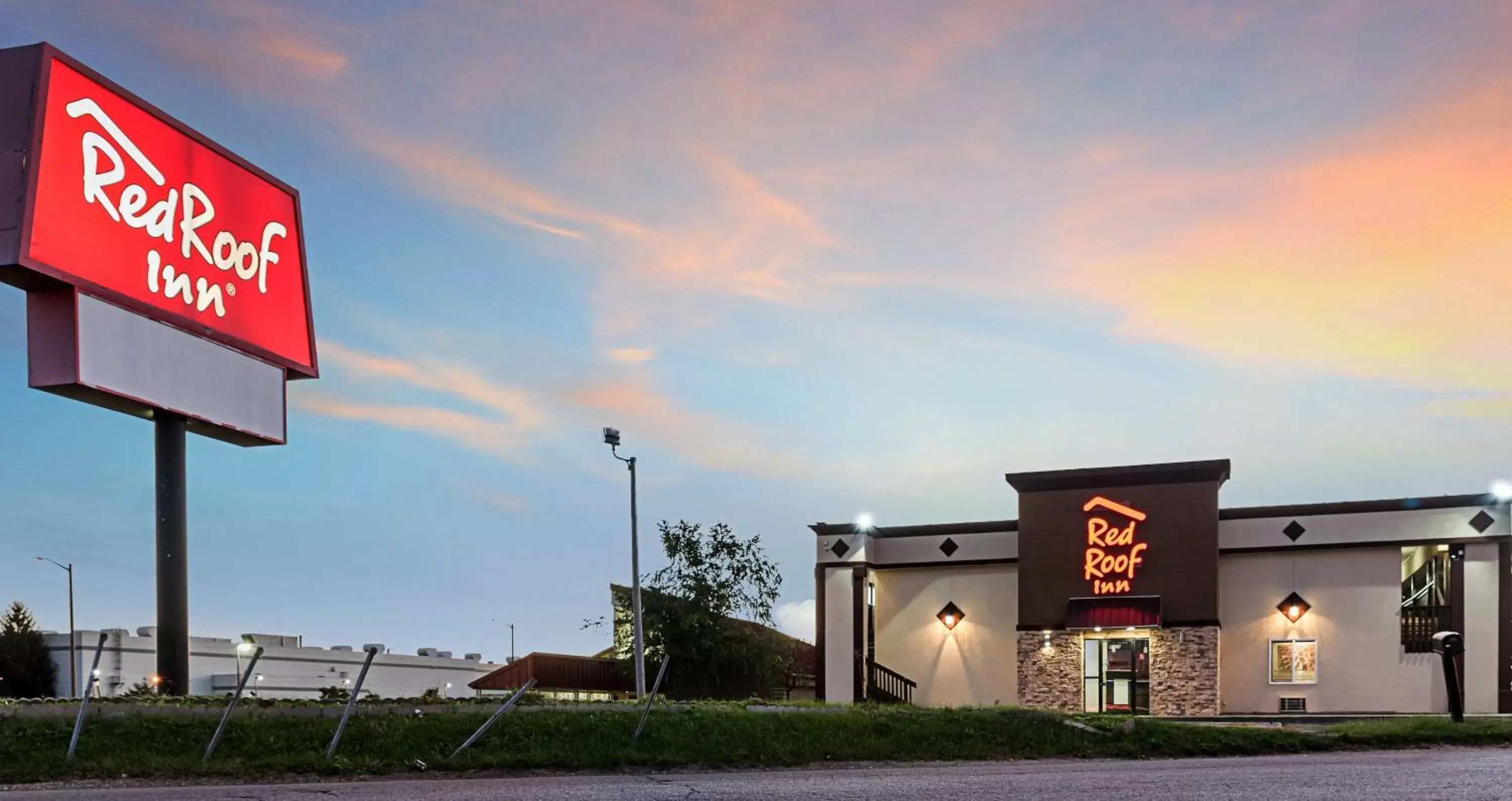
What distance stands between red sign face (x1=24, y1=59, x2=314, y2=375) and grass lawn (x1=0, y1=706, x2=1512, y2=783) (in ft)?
20.3

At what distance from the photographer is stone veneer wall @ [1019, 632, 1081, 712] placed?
106 ft

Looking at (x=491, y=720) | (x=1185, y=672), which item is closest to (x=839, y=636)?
(x=1185, y=672)

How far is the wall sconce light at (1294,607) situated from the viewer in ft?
101

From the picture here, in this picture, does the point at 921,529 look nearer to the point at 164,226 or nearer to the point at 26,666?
the point at 164,226

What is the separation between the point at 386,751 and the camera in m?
15.8

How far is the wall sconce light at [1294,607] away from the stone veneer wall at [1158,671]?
5.34 feet

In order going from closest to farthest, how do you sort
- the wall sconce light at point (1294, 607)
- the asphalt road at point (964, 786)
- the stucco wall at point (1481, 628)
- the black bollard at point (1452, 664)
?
the asphalt road at point (964, 786)
the black bollard at point (1452, 664)
the stucco wall at point (1481, 628)
the wall sconce light at point (1294, 607)

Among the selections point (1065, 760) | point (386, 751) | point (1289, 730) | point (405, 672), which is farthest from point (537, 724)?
point (405, 672)

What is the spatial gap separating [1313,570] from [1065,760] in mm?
16050

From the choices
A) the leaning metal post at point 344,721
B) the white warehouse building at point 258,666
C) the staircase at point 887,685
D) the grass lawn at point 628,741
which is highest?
the leaning metal post at point 344,721

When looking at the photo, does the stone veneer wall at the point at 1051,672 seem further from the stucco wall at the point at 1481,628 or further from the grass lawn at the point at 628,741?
the grass lawn at the point at 628,741

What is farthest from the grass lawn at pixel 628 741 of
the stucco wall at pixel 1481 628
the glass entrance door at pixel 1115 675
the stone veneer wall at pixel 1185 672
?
the glass entrance door at pixel 1115 675

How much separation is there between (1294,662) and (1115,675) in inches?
153

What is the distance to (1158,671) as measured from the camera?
31391 millimetres
